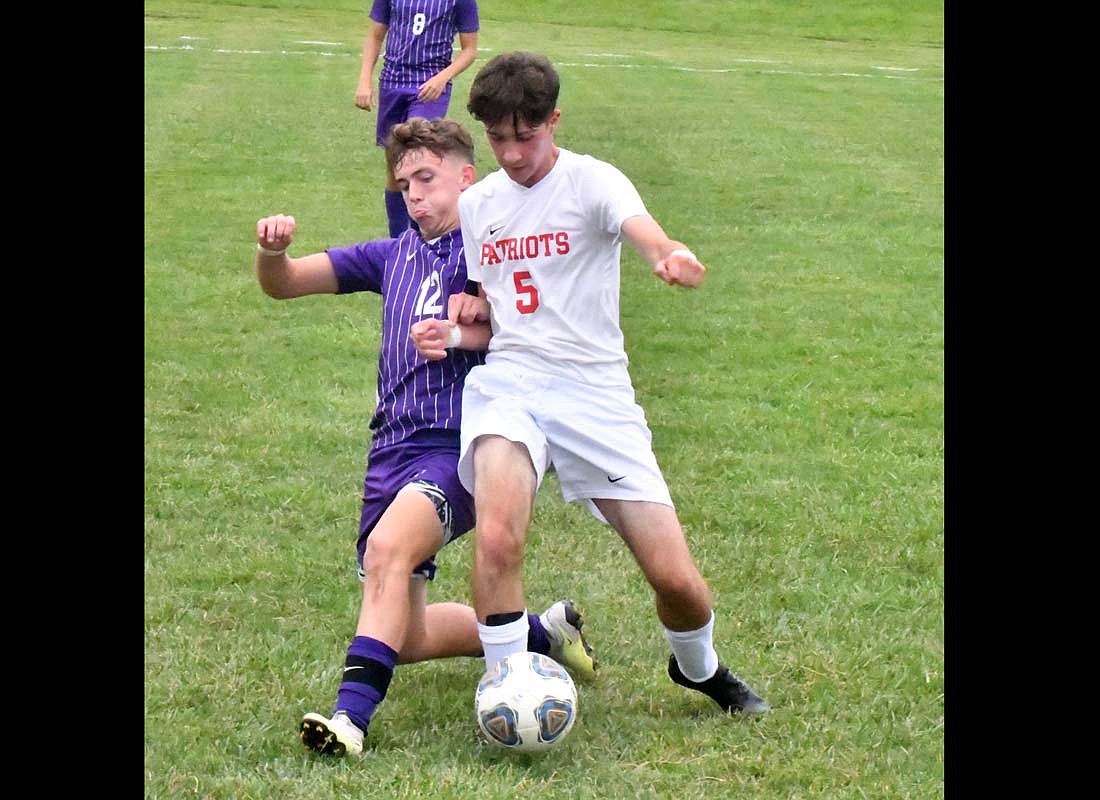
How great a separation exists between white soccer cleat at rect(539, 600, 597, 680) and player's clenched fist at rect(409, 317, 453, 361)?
96 centimetres

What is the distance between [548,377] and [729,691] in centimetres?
104

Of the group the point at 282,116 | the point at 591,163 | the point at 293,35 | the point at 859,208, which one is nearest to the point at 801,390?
the point at 591,163

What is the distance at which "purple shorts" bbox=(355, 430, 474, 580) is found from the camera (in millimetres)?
4484

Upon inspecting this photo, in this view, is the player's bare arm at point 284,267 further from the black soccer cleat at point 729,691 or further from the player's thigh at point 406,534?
the black soccer cleat at point 729,691

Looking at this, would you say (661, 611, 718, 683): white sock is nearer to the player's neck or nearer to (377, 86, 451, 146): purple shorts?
the player's neck

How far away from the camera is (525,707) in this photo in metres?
4.11

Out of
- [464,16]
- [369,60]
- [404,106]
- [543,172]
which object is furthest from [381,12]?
[543,172]

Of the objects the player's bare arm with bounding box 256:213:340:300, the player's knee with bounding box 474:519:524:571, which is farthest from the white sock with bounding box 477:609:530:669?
the player's bare arm with bounding box 256:213:340:300

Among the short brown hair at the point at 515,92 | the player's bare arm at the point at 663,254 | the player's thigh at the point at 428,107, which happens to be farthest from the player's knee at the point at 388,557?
the player's thigh at the point at 428,107

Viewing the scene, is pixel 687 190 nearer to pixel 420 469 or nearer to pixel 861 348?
pixel 861 348

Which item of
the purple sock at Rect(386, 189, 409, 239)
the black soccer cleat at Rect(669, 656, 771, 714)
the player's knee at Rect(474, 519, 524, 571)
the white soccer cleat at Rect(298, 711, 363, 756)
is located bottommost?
the purple sock at Rect(386, 189, 409, 239)

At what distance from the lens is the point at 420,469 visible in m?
4.56

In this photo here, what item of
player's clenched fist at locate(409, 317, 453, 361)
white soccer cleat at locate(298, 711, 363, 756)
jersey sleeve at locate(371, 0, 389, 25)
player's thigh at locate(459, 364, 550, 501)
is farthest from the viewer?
jersey sleeve at locate(371, 0, 389, 25)
